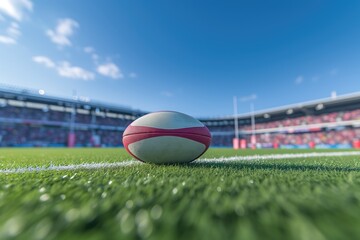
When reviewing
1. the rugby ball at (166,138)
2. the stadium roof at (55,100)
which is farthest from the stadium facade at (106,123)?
the rugby ball at (166,138)

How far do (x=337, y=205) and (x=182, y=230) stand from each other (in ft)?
1.96

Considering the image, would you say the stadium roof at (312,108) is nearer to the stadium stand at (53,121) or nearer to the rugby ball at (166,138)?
the stadium stand at (53,121)

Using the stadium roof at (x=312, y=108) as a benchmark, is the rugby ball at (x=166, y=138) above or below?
below

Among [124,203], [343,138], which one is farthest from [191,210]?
[343,138]

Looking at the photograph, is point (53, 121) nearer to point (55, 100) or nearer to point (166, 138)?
point (55, 100)

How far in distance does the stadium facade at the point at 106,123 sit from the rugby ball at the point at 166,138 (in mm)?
16772

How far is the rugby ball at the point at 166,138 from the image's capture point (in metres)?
1.97

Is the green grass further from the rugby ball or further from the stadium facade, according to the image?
the stadium facade

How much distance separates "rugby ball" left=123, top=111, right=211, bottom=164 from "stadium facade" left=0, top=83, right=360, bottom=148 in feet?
55.0

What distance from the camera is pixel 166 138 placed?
1958mm

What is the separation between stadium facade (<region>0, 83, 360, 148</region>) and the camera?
72.1 feet

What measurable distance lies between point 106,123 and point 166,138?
30.0m

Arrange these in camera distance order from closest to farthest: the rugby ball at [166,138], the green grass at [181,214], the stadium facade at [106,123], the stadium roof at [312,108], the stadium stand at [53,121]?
the green grass at [181,214]
the rugby ball at [166,138]
the stadium roof at [312,108]
the stadium facade at [106,123]
the stadium stand at [53,121]

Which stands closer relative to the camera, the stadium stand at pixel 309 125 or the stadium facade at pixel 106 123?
the stadium stand at pixel 309 125
